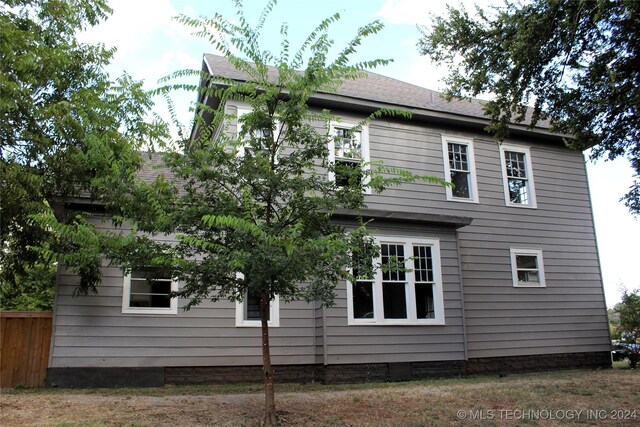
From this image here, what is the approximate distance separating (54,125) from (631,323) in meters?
14.2

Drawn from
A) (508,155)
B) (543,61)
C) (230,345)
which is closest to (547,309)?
(508,155)

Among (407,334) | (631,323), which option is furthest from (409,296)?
(631,323)

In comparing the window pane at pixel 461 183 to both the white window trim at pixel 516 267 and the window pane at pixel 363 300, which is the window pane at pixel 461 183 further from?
the window pane at pixel 363 300

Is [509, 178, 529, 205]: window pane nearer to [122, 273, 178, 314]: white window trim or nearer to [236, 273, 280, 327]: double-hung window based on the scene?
[236, 273, 280, 327]: double-hung window

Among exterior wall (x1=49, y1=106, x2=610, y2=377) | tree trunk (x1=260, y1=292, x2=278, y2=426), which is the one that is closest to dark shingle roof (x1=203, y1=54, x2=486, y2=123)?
exterior wall (x1=49, y1=106, x2=610, y2=377)

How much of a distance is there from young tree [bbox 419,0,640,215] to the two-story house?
2756 millimetres

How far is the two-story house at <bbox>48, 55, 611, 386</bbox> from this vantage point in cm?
990

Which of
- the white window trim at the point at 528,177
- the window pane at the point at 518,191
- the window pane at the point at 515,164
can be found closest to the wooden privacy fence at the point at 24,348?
the white window trim at the point at 528,177

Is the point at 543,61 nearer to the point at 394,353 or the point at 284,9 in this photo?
the point at 284,9

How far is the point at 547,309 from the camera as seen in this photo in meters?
13.1

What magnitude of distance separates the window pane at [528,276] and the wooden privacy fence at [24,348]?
1093cm

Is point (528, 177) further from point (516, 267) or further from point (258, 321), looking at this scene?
point (258, 321)

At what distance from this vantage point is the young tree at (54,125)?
717 centimetres

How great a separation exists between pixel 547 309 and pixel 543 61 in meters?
6.96
